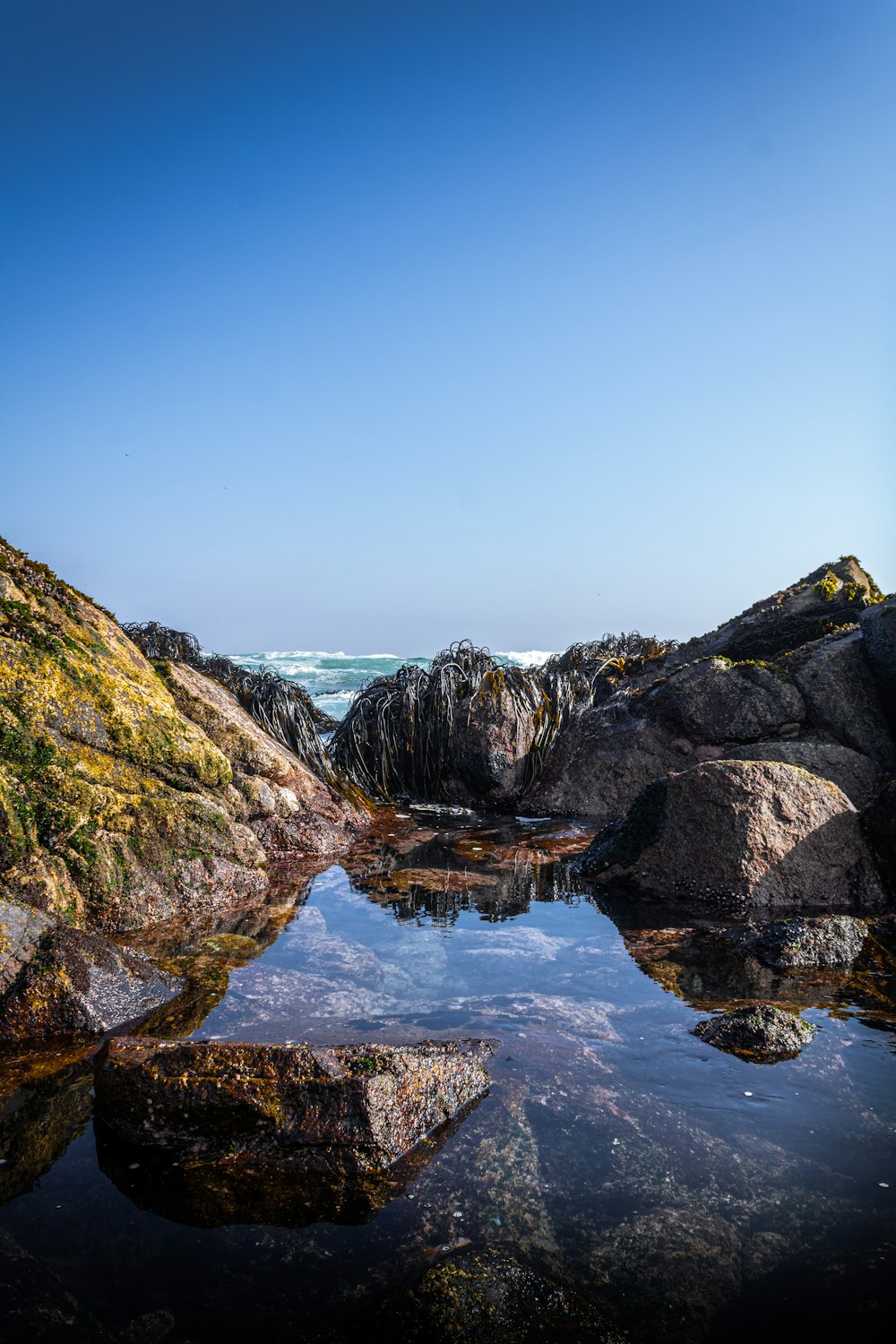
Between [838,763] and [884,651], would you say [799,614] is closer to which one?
[884,651]

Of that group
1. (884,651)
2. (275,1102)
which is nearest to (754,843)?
(884,651)

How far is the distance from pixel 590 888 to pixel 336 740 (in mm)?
4872

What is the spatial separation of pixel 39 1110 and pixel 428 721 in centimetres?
675

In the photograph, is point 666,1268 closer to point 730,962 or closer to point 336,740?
point 730,962

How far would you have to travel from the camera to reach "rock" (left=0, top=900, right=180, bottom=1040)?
299 cm

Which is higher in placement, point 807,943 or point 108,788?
point 108,788

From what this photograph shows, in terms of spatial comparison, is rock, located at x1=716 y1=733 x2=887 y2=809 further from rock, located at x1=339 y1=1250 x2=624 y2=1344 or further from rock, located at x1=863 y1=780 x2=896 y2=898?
rock, located at x1=339 y1=1250 x2=624 y2=1344

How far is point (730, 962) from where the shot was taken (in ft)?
12.8

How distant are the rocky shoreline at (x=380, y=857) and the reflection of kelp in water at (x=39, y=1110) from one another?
2 cm

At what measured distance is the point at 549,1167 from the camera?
89.2 inches

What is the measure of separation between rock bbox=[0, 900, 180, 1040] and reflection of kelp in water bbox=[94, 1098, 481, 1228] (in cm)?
81

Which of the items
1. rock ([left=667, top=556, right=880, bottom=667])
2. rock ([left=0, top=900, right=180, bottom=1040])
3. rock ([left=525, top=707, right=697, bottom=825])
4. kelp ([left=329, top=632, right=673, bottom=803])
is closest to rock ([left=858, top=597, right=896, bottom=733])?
rock ([left=667, top=556, right=880, bottom=667])

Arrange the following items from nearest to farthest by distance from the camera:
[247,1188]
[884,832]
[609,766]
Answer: [247,1188] < [884,832] < [609,766]

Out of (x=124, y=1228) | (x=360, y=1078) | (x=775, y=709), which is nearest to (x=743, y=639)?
(x=775, y=709)
